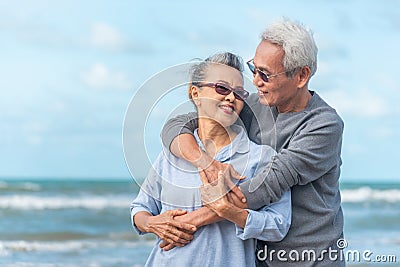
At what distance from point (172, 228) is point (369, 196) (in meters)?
19.7

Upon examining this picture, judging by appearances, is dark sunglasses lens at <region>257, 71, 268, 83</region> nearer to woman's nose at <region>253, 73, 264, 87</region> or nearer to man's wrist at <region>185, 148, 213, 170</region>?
woman's nose at <region>253, 73, 264, 87</region>

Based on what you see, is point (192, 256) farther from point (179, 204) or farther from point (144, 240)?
point (144, 240)

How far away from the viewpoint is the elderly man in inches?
116

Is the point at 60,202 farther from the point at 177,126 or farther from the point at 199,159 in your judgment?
the point at 199,159

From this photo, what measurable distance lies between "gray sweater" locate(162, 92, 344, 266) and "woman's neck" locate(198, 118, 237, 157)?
0.26 feet

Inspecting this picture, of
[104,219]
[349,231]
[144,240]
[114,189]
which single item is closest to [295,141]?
[144,240]

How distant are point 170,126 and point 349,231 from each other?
10678 millimetres

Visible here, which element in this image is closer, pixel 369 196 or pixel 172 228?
pixel 172 228

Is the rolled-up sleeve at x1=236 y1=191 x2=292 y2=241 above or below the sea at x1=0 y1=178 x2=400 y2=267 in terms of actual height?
below

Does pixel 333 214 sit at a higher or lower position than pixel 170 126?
lower

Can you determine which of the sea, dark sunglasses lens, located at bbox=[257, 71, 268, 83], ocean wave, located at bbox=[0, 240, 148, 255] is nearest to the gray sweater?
dark sunglasses lens, located at bbox=[257, 71, 268, 83]

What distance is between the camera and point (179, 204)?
2.99m

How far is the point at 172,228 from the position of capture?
116 inches

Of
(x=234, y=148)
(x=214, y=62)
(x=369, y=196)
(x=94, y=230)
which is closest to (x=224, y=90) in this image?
(x=214, y=62)
